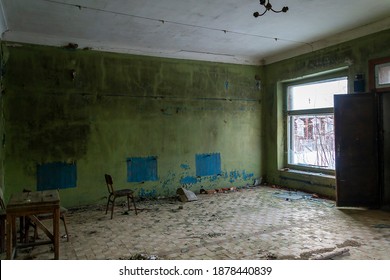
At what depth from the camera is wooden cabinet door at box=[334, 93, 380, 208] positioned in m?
5.29

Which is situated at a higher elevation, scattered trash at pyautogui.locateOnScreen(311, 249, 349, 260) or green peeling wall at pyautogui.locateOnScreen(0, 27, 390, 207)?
green peeling wall at pyautogui.locateOnScreen(0, 27, 390, 207)

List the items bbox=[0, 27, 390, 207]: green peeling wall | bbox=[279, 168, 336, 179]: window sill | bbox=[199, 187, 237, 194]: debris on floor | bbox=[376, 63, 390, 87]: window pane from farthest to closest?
bbox=[199, 187, 237, 194]: debris on floor → bbox=[279, 168, 336, 179]: window sill → bbox=[0, 27, 390, 207]: green peeling wall → bbox=[376, 63, 390, 87]: window pane

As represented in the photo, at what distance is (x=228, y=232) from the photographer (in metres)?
4.24

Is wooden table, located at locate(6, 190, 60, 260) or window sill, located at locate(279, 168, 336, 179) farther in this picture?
window sill, located at locate(279, 168, 336, 179)

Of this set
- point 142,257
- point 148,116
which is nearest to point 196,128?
point 148,116

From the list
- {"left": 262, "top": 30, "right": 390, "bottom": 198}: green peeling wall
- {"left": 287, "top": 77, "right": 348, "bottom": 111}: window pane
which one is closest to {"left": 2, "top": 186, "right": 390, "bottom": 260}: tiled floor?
{"left": 262, "top": 30, "right": 390, "bottom": 198}: green peeling wall

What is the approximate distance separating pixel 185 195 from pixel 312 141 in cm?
312

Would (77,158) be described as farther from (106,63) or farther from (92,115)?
(106,63)

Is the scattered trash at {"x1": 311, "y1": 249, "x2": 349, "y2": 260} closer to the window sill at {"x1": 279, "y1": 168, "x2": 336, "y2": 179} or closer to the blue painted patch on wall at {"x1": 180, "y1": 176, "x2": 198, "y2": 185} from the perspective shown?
the window sill at {"x1": 279, "y1": 168, "x2": 336, "y2": 179}

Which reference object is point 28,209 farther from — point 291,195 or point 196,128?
point 291,195

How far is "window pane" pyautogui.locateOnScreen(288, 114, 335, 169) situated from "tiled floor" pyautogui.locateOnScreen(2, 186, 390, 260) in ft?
3.56


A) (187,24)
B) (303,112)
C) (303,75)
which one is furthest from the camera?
(303,112)

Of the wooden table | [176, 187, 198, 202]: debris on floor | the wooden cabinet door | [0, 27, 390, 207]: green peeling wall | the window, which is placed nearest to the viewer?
the wooden table
